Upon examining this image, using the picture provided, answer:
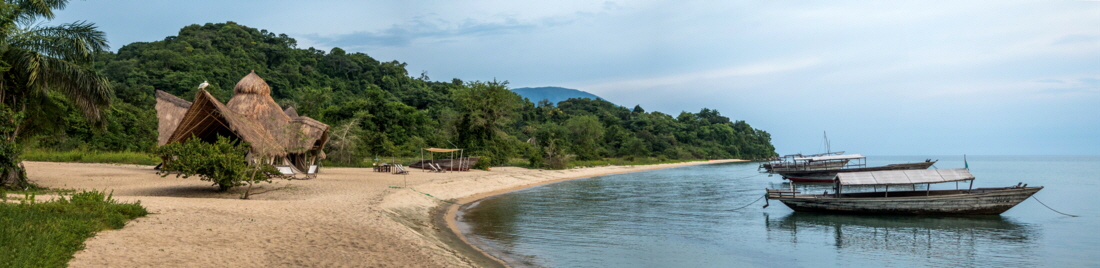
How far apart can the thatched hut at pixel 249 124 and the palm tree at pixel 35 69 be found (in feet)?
22.3

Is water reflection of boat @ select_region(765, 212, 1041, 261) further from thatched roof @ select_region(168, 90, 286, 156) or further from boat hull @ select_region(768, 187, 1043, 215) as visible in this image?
thatched roof @ select_region(168, 90, 286, 156)

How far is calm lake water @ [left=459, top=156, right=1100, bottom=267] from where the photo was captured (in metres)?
12.2

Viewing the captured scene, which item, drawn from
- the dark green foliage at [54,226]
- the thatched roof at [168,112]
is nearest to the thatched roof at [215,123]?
the thatched roof at [168,112]

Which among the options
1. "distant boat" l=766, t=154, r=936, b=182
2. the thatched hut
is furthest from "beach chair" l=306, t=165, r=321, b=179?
"distant boat" l=766, t=154, r=936, b=182

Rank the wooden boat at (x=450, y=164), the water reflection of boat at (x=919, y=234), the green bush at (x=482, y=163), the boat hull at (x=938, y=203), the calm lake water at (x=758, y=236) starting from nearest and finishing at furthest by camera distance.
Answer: the calm lake water at (x=758, y=236) → the water reflection of boat at (x=919, y=234) → the boat hull at (x=938, y=203) → the wooden boat at (x=450, y=164) → the green bush at (x=482, y=163)

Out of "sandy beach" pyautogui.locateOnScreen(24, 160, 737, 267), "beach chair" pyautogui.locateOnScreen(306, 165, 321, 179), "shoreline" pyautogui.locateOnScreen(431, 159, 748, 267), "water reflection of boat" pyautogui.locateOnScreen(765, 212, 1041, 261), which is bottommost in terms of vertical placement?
"water reflection of boat" pyautogui.locateOnScreen(765, 212, 1041, 261)

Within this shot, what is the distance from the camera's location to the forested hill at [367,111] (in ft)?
126

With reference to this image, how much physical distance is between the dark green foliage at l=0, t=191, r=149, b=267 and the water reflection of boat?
1443cm

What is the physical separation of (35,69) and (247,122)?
11.0 meters

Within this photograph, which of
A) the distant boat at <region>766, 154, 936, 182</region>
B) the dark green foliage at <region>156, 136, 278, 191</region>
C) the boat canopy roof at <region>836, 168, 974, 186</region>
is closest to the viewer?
the dark green foliage at <region>156, 136, 278, 191</region>

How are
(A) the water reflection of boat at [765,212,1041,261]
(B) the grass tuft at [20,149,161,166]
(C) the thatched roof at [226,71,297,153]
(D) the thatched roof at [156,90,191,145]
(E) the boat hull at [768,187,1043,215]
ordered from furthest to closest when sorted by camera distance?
1. (B) the grass tuft at [20,149,161,166]
2. (C) the thatched roof at [226,71,297,153]
3. (D) the thatched roof at [156,90,191,145]
4. (E) the boat hull at [768,187,1043,215]
5. (A) the water reflection of boat at [765,212,1041,261]

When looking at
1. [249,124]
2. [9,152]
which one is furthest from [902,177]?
[249,124]

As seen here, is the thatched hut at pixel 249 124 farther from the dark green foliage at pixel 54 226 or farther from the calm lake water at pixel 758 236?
the dark green foliage at pixel 54 226

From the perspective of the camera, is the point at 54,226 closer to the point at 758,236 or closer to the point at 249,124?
the point at 758,236
